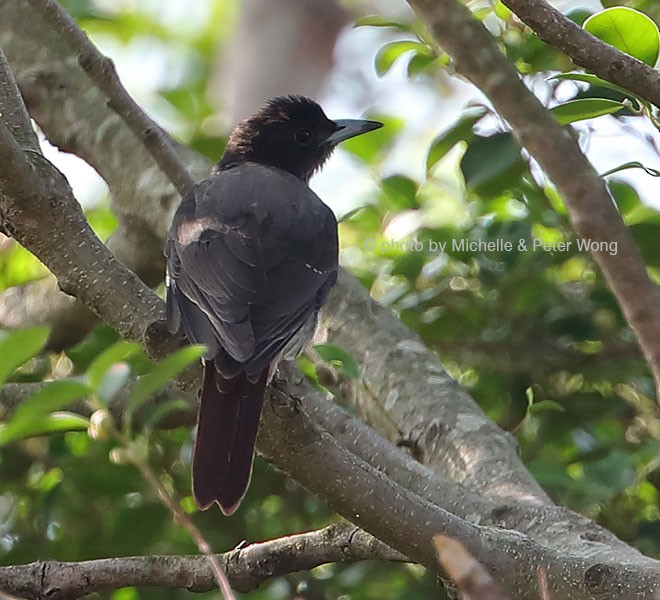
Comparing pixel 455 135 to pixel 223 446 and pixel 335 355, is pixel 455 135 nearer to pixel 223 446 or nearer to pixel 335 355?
pixel 335 355

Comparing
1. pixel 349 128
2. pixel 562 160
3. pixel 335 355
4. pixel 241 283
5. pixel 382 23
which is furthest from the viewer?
pixel 349 128

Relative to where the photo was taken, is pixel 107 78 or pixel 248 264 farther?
pixel 248 264

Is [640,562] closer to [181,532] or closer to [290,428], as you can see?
[290,428]

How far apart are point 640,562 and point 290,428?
0.67 meters


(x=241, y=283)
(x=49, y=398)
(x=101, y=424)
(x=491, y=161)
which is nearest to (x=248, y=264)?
(x=241, y=283)

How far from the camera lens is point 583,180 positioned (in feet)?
6.88

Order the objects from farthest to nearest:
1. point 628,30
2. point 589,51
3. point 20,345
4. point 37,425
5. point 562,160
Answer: point 628,30
point 562,160
point 589,51
point 37,425
point 20,345

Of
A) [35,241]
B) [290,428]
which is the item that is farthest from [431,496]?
[35,241]

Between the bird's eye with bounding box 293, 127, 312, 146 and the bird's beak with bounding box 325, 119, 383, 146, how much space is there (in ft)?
0.21

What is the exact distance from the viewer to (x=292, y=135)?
412cm

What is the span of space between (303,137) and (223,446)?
2006 mm

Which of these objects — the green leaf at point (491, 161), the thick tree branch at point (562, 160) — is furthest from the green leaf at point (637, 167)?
the green leaf at point (491, 161)

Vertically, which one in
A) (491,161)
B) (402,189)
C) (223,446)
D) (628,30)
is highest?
(628,30)

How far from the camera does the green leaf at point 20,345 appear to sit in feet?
5.10
